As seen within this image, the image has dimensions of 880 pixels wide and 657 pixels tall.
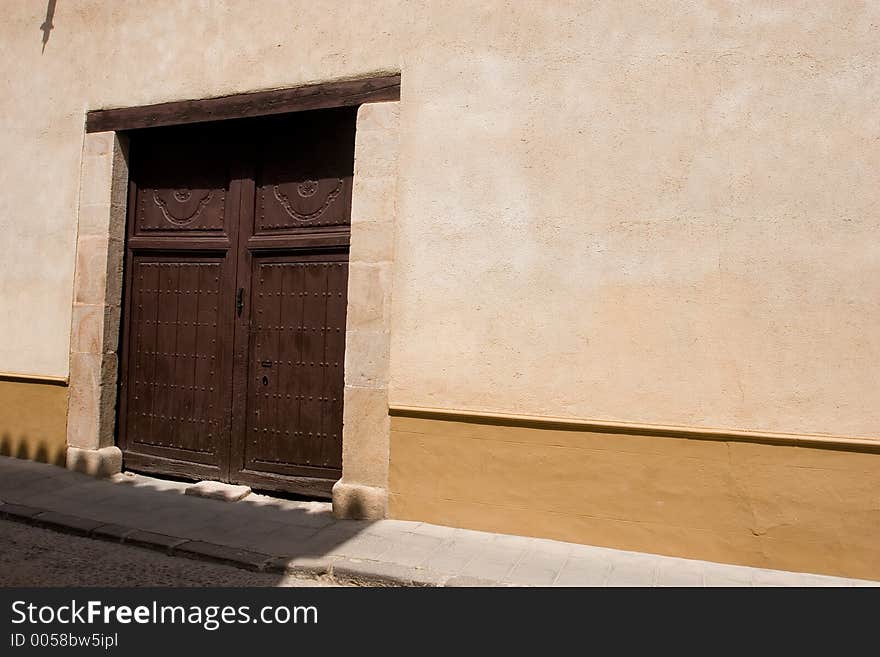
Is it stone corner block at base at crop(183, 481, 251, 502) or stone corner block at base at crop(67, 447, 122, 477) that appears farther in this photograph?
stone corner block at base at crop(67, 447, 122, 477)

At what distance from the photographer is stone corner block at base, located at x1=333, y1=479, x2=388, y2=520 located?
4.48 metres

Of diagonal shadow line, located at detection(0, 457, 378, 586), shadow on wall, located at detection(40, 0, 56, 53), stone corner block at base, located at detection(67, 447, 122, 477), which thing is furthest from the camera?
shadow on wall, located at detection(40, 0, 56, 53)

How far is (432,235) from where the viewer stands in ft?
14.6

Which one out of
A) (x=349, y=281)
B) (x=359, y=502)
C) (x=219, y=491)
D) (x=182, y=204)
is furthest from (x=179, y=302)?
(x=359, y=502)

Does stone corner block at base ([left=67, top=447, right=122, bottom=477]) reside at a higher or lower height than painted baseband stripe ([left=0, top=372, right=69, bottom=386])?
lower

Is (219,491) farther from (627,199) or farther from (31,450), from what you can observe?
(627,199)

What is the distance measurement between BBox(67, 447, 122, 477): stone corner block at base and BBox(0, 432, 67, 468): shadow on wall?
15 cm

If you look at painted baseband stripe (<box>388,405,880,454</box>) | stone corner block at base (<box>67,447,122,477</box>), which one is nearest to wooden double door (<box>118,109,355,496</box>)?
stone corner block at base (<box>67,447,122,477</box>)

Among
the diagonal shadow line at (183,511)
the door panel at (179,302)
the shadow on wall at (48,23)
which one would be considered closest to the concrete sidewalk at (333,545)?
the diagonal shadow line at (183,511)

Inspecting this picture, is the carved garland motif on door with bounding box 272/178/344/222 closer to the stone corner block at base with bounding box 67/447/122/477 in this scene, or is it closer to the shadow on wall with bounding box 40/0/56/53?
the stone corner block at base with bounding box 67/447/122/477

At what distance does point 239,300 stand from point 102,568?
225 centimetres

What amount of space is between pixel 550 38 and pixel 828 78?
5.39ft

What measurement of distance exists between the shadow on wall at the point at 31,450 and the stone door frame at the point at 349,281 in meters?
0.17

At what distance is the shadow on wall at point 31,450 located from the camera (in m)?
5.64
